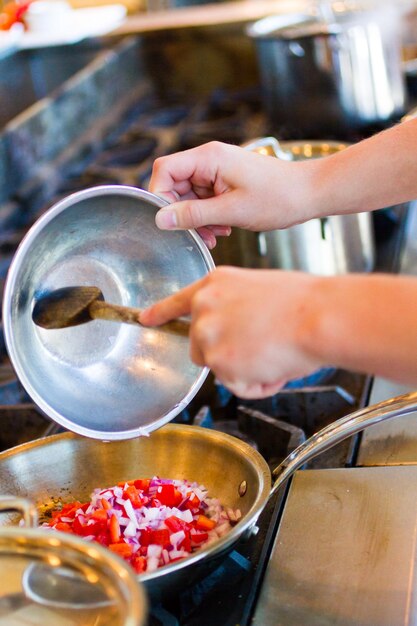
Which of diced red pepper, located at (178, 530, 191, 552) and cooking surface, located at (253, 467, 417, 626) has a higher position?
diced red pepper, located at (178, 530, 191, 552)

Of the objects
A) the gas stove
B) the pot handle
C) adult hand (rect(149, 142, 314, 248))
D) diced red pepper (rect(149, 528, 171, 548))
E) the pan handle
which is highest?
adult hand (rect(149, 142, 314, 248))

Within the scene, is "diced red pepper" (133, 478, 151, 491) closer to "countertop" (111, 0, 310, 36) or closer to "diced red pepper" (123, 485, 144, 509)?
"diced red pepper" (123, 485, 144, 509)

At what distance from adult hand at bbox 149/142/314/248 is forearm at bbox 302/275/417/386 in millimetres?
415

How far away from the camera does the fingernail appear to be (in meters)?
1.16

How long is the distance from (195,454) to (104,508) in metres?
0.19

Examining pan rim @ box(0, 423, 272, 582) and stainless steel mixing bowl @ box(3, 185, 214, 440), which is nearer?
pan rim @ box(0, 423, 272, 582)

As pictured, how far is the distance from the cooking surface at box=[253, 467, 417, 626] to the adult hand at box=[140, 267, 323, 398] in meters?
0.30

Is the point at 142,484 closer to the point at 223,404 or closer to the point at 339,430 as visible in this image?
the point at 339,430

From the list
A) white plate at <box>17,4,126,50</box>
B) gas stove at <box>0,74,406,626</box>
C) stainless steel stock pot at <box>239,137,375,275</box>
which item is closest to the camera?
gas stove at <box>0,74,406,626</box>

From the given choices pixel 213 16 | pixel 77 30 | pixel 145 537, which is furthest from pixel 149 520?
pixel 213 16

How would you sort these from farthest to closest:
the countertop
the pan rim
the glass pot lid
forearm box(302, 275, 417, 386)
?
the countertop, the pan rim, forearm box(302, 275, 417, 386), the glass pot lid

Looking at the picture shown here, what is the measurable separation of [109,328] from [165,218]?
182mm

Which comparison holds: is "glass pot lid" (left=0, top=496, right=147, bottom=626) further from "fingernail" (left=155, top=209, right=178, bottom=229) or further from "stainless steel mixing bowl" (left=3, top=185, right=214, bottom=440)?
"fingernail" (left=155, top=209, right=178, bottom=229)

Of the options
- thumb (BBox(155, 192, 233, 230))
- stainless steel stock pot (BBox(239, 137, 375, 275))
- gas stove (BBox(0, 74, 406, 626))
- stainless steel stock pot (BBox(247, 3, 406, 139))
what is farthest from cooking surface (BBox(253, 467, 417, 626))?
stainless steel stock pot (BBox(247, 3, 406, 139))
